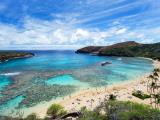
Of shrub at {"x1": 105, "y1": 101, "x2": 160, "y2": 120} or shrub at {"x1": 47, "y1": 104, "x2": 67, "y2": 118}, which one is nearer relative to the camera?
shrub at {"x1": 105, "y1": 101, "x2": 160, "y2": 120}

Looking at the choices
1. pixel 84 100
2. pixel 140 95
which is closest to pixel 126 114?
pixel 84 100

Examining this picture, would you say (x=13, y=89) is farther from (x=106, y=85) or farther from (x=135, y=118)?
(x=135, y=118)

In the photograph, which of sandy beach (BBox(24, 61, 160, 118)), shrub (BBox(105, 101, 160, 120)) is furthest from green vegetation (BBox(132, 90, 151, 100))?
shrub (BBox(105, 101, 160, 120))

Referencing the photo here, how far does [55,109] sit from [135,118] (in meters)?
21.1

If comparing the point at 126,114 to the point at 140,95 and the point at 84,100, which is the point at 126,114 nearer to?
the point at 84,100

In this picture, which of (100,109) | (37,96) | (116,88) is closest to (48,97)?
(37,96)

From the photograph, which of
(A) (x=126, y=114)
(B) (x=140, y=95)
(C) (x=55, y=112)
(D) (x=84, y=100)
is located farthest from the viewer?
(B) (x=140, y=95)

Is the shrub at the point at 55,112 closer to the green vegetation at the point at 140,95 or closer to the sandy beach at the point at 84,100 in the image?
the sandy beach at the point at 84,100

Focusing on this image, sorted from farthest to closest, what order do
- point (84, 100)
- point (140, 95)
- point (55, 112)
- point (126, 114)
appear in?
point (140, 95) → point (84, 100) → point (55, 112) → point (126, 114)

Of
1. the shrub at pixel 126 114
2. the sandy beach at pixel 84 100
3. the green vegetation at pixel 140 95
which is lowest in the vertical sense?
the sandy beach at pixel 84 100

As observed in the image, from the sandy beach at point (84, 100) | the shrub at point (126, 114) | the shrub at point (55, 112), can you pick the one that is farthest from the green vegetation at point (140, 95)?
the shrub at point (126, 114)

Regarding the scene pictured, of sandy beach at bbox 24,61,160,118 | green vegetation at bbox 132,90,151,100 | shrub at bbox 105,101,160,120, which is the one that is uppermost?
shrub at bbox 105,101,160,120

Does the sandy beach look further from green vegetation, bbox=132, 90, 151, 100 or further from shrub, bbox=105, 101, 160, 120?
shrub, bbox=105, 101, 160, 120

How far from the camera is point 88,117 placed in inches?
1069
